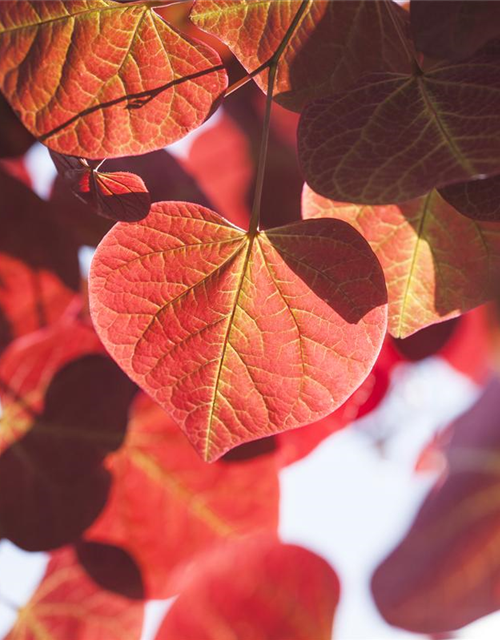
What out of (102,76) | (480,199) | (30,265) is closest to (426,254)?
(480,199)

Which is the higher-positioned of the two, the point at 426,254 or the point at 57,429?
the point at 426,254

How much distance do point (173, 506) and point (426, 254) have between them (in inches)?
10.2

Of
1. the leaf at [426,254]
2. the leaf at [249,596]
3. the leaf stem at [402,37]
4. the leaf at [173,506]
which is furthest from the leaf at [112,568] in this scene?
the leaf stem at [402,37]

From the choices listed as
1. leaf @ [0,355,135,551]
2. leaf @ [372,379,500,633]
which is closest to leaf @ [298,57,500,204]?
leaf @ [372,379,500,633]

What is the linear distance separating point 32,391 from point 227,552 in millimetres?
207

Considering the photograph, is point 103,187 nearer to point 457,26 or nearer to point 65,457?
point 457,26

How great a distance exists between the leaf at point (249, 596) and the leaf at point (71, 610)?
5.5 inches

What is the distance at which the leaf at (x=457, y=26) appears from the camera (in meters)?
0.25

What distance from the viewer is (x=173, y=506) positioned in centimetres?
51

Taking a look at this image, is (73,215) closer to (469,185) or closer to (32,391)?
(32,391)

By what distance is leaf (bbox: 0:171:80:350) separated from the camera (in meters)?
0.50

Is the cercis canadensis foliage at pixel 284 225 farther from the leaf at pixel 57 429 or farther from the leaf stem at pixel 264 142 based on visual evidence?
the leaf at pixel 57 429

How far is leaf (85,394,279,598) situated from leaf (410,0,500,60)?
12.2 inches

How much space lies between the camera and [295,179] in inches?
23.3
